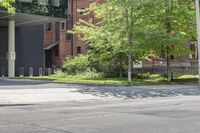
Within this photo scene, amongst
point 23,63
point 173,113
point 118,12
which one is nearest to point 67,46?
point 23,63

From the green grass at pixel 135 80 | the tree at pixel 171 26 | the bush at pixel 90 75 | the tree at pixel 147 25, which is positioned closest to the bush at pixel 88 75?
the bush at pixel 90 75

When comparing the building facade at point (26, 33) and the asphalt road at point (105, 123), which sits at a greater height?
the building facade at point (26, 33)

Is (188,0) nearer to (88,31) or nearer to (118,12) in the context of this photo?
(118,12)

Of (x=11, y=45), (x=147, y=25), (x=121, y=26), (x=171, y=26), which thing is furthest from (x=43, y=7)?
A: (x=171, y=26)

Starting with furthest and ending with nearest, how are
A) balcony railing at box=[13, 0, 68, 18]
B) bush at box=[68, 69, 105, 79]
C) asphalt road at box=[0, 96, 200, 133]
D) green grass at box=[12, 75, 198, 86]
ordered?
balcony railing at box=[13, 0, 68, 18]
bush at box=[68, 69, 105, 79]
green grass at box=[12, 75, 198, 86]
asphalt road at box=[0, 96, 200, 133]

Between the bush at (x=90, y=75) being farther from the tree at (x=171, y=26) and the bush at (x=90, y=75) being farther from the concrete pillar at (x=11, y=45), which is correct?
the concrete pillar at (x=11, y=45)

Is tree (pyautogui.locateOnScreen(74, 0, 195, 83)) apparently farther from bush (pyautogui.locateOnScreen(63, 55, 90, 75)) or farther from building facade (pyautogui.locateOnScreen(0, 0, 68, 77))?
Result: building facade (pyautogui.locateOnScreen(0, 0, 68, 77))

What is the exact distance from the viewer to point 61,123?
495 inches

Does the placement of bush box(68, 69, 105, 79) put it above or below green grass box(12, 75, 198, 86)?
above

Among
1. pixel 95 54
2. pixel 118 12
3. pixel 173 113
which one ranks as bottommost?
pixel 173 113

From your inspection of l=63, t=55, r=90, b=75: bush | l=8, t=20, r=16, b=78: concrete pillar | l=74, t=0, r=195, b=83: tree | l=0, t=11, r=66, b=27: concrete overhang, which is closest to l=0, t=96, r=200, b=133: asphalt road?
l=74, t=0, r=195, b=83: tree

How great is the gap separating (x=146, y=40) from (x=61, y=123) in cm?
2411

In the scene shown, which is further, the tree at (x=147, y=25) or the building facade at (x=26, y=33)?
the building facade at (x=26, y=33)

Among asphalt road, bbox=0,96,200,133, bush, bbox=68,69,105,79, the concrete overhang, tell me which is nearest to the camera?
asphalt road, bbox=0,96,200,133
